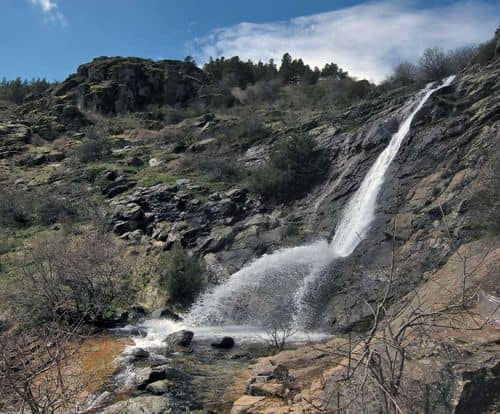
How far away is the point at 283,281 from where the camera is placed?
20906 millimetres

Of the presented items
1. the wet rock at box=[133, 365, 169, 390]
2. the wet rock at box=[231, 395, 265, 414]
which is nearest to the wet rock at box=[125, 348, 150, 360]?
the wet rock at box=[133, 365, 169, 390]

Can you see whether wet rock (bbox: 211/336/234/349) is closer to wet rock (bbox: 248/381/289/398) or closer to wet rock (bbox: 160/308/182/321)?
wet rock (bbox: 160/308/182/321)

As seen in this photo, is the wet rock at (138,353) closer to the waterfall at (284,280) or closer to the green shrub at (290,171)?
the waterfall at (284,280)

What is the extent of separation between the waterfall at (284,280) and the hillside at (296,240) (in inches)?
5.6

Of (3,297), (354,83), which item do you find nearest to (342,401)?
(3,297)

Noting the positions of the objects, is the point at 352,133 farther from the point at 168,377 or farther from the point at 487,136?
the point at 168,377

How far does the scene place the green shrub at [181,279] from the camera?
22047mm

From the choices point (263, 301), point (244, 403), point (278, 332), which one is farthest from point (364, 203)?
point (244, 403)

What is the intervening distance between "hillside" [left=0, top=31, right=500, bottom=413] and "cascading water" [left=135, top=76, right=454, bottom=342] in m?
0.14

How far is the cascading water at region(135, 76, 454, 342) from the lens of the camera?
1953 cm

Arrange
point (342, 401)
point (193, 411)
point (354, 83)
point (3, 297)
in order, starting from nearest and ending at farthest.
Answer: point (342, 401), point (193, 411), point (3, 297), point (354, 83)

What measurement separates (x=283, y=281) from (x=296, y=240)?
12.6ft

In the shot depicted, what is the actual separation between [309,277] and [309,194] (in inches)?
370

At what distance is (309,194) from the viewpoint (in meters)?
29.1
